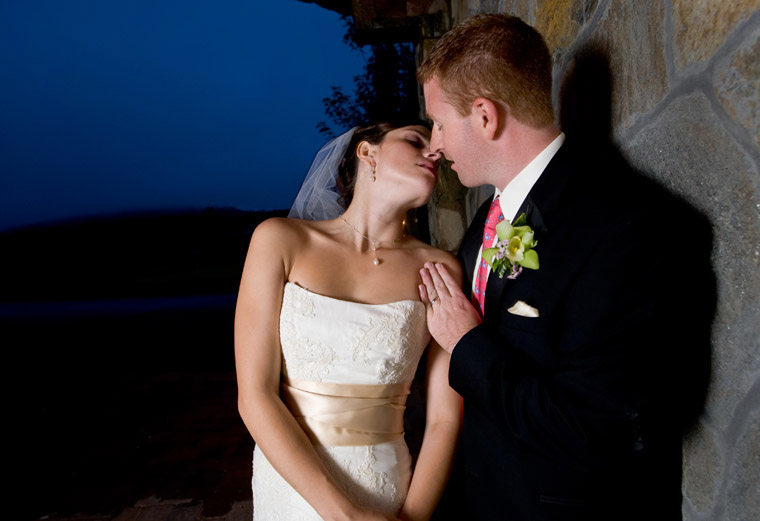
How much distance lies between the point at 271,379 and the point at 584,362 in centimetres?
98

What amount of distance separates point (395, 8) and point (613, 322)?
399 centimetres

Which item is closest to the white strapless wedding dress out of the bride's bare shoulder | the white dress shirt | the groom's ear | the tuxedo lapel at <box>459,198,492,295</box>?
the bride's bare shoulder

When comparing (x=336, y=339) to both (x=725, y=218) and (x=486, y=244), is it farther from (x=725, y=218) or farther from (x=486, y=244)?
(x=725, y=218)

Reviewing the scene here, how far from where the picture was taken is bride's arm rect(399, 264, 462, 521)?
171cm

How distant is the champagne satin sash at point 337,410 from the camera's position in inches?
66.0

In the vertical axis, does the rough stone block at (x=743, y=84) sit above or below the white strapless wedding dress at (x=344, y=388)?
above

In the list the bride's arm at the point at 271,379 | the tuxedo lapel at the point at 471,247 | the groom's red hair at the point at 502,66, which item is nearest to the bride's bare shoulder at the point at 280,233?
the bride's arm at the point at 271,379

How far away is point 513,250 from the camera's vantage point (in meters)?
1.25

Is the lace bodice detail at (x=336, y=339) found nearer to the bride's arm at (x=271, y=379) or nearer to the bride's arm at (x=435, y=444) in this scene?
the bride's arm at (x=271, y=379)

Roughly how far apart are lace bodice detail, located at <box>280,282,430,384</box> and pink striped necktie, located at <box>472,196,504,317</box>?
307 millimetres

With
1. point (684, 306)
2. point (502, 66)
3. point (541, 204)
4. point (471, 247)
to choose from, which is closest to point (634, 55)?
point (502, 66)

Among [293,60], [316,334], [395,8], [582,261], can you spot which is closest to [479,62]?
[582,261]

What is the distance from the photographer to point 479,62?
1404mm

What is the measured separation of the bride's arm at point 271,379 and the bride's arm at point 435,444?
0.81 feet
